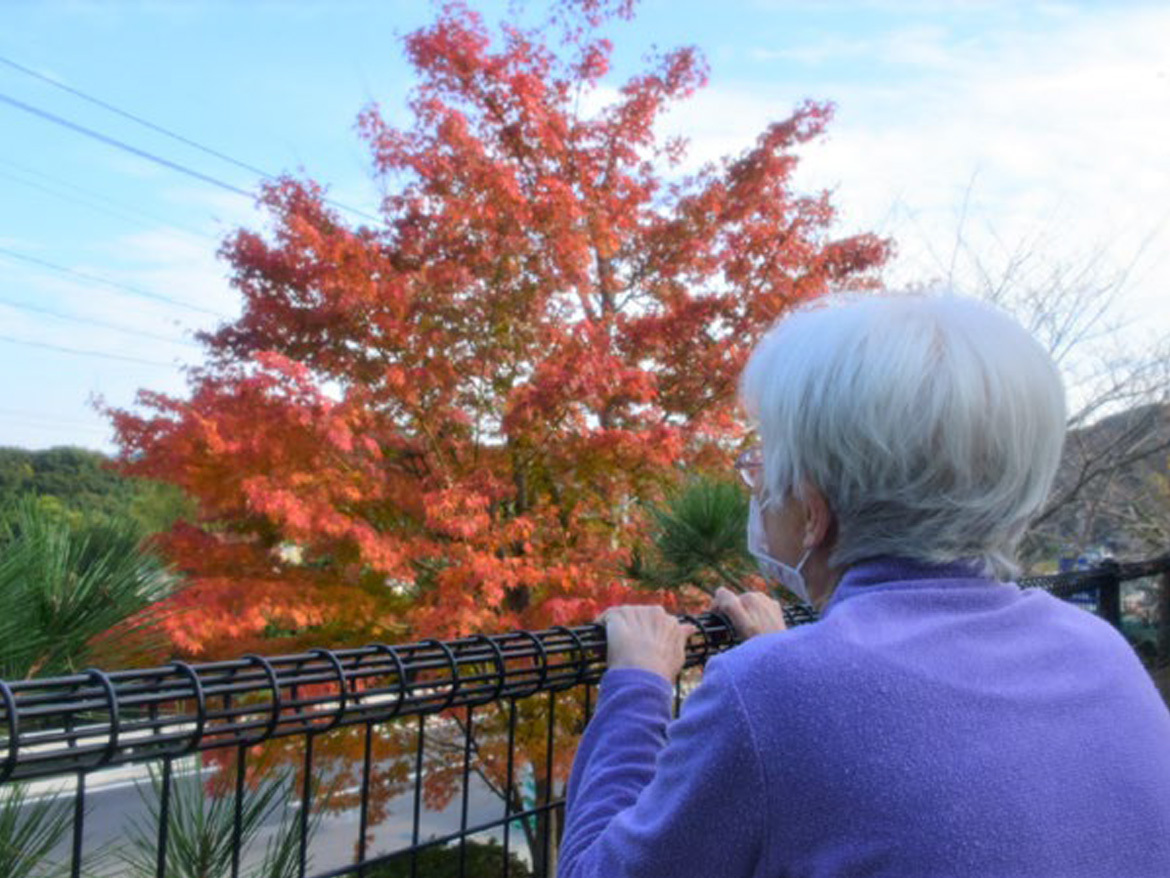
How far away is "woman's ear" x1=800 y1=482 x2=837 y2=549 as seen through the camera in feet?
3.27

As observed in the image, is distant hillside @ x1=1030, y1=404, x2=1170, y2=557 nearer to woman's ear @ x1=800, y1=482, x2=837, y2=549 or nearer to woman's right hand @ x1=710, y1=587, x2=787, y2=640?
woman's right hand @ x1=710, y1=587, x2=787, y2=640

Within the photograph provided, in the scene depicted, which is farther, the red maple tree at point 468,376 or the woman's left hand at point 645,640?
the red maple tree at point 468,376

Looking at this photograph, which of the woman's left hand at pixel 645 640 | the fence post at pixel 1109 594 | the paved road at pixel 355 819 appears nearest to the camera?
the woman's left hand at pixel 645 640

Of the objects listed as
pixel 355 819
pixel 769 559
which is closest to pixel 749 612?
pixel 769 559

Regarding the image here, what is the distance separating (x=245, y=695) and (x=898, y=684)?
72cm

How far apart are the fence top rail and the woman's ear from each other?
0.44 metres

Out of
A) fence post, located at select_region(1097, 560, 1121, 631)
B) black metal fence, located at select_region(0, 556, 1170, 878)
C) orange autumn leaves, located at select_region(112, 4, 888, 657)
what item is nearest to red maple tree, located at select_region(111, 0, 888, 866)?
orange autumn leaves, located at select_region(112, 4, 888, 657)

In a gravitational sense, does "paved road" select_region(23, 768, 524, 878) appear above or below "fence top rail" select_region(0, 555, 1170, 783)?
below

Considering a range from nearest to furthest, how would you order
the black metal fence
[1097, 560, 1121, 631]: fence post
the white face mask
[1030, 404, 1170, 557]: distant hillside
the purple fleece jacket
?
the purple fleece jacket < the black metal fence < the white face mask < [1097, 560, 1121, 631]: fence post < [1030, 404, 1170, 557]: distant hillside

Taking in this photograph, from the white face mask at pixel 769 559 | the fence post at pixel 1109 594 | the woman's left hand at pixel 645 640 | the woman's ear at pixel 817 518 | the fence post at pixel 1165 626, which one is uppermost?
the woman's ear at pixel 817 518

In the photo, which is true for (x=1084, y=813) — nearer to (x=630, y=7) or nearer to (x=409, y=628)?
(x=409, y=628)

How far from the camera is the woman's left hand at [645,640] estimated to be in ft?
3.95

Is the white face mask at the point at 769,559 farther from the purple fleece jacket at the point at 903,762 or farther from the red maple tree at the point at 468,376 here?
the red maple tree at the point at 468,376

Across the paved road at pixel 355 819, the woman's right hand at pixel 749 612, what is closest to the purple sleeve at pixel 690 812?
the woman's right hand at pixel 749 612
